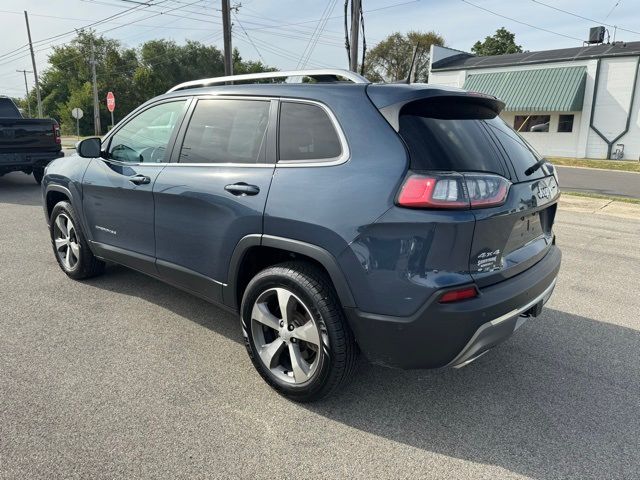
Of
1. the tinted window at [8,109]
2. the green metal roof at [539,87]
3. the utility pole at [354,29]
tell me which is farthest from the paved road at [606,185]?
the tinted window at [8,109]

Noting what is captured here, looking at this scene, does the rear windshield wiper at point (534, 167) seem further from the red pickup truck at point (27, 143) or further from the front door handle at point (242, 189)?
the red pickup truck at point (27, 143)

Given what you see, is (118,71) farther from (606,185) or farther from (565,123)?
(606,185)

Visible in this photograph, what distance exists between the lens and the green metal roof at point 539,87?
90.6 ft

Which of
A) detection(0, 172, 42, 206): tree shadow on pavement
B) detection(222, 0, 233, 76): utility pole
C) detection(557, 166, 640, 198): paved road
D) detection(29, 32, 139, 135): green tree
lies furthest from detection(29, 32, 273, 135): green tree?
detection(557, 166, 640, 198): paved road

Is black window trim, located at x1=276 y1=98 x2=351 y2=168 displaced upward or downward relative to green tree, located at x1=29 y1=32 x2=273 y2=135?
downward

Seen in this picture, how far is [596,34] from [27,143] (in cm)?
3353

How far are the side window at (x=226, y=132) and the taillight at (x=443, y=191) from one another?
1061 millimetres

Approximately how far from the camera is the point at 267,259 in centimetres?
313

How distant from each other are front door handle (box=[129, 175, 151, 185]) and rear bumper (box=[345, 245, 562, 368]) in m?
1.99

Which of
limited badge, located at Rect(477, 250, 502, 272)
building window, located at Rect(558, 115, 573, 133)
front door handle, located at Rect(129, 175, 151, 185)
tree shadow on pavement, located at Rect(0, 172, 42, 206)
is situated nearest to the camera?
limited badge, located at Rect(477, 250, 502, 272)

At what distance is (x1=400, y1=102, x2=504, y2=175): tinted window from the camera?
2.43 metres

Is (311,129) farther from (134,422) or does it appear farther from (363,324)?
(134,422)

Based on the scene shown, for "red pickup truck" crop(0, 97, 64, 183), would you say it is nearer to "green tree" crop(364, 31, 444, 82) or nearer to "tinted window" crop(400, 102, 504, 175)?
"tinted window" crop(400, 102, 504, 175)

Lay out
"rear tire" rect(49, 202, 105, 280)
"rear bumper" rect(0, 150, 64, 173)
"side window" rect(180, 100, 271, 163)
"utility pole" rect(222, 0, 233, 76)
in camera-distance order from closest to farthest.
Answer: "side window" rect(180, 100, 271, 163)
"rear tire" rect(49, 202, 105, 280)
"rear bumper" rect(0, 150, 64, 173)
"utility pole" rect(222, 0, 233, 76)
